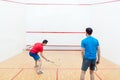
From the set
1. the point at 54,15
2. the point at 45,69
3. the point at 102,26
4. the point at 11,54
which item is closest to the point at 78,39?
the point at 54,15

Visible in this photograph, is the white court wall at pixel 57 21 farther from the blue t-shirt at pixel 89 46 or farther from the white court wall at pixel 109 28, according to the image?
the blue t-shirt at pixel 89 46

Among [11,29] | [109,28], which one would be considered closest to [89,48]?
[109,28]

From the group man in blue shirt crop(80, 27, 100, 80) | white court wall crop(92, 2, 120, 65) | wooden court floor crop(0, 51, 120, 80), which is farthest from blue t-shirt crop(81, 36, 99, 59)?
white court wall crop(92, 2, 120, 65)

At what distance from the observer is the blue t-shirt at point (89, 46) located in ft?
12.7

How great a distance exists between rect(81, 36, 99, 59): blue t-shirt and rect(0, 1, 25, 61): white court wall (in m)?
3.72

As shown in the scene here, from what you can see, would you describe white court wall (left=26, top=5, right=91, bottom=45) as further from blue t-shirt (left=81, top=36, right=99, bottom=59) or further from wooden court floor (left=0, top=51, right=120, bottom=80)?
blue t-shirt (left=81, top=36, right=99, bottom=59)

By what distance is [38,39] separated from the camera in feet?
32.0

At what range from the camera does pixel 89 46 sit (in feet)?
12.7

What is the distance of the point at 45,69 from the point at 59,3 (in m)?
4.53

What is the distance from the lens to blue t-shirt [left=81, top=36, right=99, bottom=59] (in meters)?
3.88

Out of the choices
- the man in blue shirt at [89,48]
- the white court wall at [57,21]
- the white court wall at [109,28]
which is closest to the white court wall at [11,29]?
the white court wall at [57,21]

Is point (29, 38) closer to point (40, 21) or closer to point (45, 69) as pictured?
point (40, 21)

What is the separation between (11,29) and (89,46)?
459cm

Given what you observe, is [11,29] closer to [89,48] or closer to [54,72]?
[54,72]
